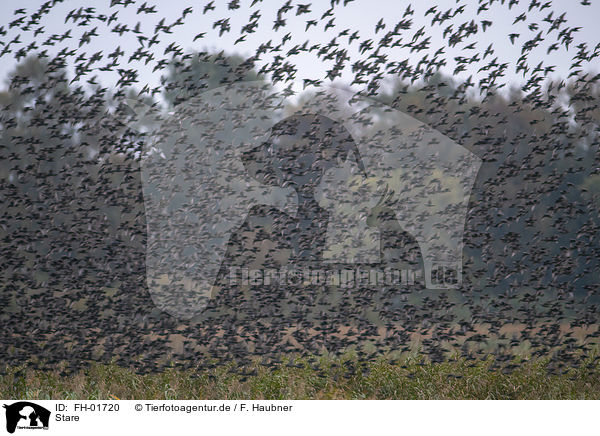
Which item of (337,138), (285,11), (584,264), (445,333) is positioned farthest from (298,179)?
(584,264)

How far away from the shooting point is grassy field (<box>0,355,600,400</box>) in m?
6.52

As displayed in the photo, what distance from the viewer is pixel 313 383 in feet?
21.8

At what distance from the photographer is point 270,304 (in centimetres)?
690

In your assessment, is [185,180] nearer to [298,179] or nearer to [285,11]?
[298,179]

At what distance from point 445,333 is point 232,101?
4.15 metres
